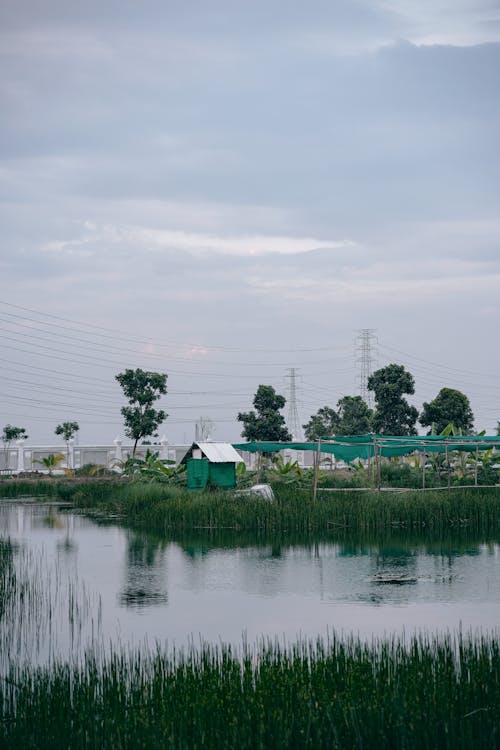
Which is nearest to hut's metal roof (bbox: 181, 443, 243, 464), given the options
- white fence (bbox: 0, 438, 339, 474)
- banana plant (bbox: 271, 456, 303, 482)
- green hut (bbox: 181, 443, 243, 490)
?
green hut (bbox: 181, 443, 243, 490)

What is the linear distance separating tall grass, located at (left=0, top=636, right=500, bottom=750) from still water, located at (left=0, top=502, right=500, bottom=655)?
1.64m

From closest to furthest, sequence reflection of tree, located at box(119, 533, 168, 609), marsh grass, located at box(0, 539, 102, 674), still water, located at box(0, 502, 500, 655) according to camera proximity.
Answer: marsh grass, located at box(0, 539, 102, 674) → still water, located at box(0, 502, 500, 655) → reflection of tree, located at box(119, 533, 168, 609)

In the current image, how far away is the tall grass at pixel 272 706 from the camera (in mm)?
6391

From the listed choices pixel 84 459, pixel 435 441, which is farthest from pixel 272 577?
pixel 84 459

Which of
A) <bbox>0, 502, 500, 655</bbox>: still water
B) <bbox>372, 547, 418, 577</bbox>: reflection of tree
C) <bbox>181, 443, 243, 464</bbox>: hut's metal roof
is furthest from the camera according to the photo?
<bbox>181, 443, 243, 464</bbox>: hut's metal roof

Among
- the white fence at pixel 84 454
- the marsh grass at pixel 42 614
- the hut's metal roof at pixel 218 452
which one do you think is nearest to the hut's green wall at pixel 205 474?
the hut's metal roof at pixel 218 452

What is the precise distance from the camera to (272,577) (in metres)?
15.8

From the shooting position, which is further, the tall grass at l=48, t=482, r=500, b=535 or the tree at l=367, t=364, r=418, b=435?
the tree at l=367, t=364, r=418, b=435

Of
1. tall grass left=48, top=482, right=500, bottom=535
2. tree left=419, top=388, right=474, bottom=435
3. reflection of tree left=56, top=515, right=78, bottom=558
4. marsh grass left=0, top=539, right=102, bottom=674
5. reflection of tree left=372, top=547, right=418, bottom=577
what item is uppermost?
A: tree left=419, top=388, right=474, bottom=435

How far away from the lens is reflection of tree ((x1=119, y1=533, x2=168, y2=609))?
14047 mm

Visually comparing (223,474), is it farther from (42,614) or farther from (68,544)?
(42,614)

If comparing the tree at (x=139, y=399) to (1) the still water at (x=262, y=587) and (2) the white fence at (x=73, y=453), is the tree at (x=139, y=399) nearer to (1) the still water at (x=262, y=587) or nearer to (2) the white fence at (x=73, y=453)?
(2) the white fence at (x=73, y=453)

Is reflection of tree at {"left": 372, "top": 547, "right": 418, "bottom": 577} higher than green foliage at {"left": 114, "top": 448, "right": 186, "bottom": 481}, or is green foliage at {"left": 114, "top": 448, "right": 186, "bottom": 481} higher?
green foliage at {"left": 114, "top": 448, "right": 186, "bottom": 481}

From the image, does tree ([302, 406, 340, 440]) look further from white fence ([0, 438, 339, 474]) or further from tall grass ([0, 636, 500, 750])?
tall grass ([0, 636, 500, 750])
